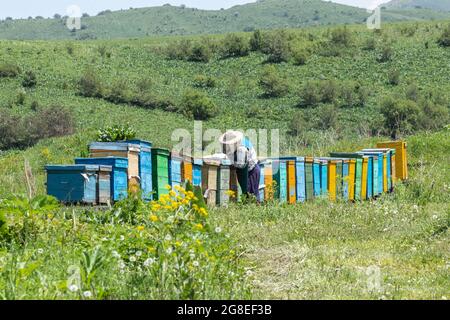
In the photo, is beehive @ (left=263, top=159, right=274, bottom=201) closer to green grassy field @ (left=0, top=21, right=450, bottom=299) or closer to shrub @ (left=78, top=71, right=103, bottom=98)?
green grassy field @ (left=0, top=21, right=450, bottom=299)

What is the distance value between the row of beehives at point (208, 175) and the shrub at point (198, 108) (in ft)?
187

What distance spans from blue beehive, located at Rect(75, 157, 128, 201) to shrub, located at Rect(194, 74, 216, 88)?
77823 millimetres

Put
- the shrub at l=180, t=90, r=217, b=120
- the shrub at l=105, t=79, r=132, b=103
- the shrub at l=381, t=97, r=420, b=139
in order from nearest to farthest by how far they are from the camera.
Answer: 1. the shrub at l=381, t=97, r=420, b=139
2. the shrub at l=180, t=90, r=217, b=120
3. the shrub at l=105, t=79, r=132, b=103

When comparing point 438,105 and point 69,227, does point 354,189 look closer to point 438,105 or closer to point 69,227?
point 69,227

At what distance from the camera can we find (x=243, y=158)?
1425 centimetres

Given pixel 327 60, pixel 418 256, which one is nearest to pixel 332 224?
pixel 418 256

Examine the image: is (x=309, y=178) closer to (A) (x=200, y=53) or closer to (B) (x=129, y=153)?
(B) (x=129, y=153)

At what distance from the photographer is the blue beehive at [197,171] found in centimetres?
1342

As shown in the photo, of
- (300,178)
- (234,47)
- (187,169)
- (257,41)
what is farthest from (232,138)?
(234,47)

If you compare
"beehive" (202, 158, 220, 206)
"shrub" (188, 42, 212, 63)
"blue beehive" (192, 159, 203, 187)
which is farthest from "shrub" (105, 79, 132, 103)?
"blue beehive" (192, 159, 203, 187)

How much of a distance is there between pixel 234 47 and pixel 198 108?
88.0 ft

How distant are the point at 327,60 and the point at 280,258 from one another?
8814cm

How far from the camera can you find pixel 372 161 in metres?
17.5

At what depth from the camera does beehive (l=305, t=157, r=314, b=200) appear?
15725 millimetres
